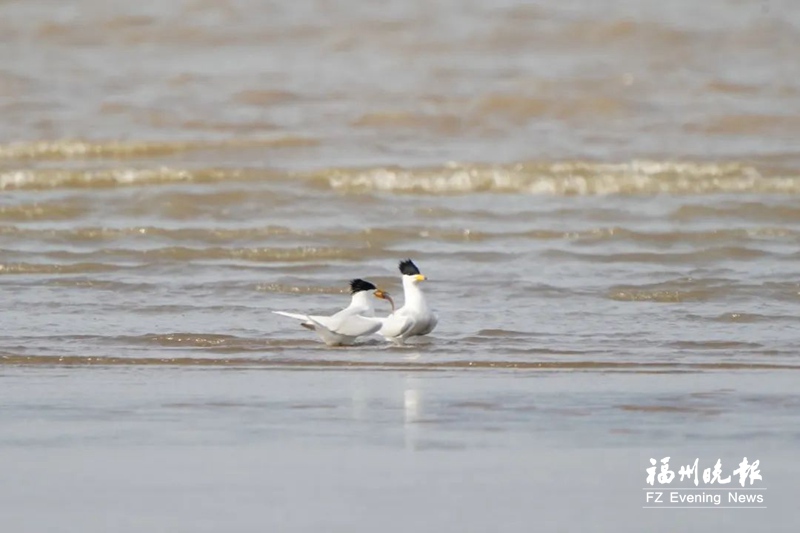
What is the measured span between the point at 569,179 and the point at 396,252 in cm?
312

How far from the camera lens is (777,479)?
502 centimetres

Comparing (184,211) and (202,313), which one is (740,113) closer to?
(184,211)

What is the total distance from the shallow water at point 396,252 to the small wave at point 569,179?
0.04 metres

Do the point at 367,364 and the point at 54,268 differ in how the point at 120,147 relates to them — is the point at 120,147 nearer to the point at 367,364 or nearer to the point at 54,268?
the point at 54,268

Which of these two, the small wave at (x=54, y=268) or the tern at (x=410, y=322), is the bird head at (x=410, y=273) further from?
the small wave at (x=54, y=268)

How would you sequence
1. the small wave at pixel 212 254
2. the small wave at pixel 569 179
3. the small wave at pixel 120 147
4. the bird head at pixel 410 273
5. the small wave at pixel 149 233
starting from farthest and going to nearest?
the small wave at pixel 120 147, the small wave at pixel 569 179, the small wave at pixel 149 233, the small wave at pixel 212 254, the bird head at pixel 410 273

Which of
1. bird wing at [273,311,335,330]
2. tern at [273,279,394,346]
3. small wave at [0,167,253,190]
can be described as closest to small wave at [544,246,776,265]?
tern at [273,279,394,346]

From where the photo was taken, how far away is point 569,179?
48.3ft

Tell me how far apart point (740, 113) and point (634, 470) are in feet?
43.5

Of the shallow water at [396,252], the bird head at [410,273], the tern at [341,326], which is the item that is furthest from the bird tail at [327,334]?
the bird head at [410,273]

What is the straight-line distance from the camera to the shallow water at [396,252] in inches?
207

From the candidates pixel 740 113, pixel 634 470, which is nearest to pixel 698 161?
pixel 740 113

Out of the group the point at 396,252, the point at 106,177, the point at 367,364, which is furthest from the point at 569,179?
the point at 367,364

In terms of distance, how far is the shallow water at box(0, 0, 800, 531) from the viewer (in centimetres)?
525
